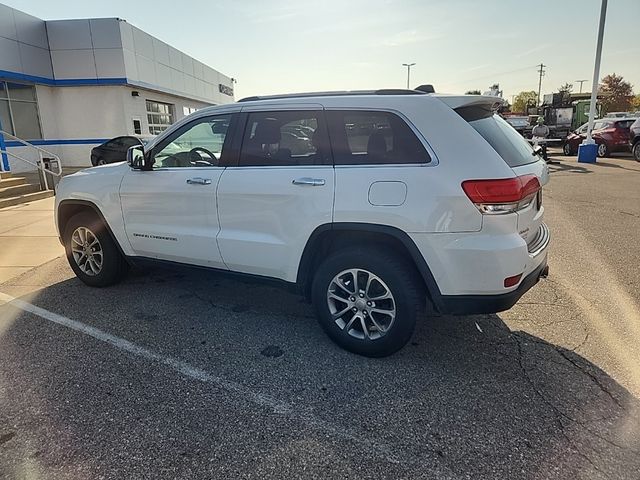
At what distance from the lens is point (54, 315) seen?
13.5 ft

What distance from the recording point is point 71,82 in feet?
58.4

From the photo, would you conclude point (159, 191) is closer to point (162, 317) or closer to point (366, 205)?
point (162, 317)

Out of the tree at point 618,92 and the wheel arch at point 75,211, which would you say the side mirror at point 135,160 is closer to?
the wheel arch at point 75,211

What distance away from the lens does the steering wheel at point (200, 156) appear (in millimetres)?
3808

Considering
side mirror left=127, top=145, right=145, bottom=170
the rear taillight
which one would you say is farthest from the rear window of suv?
side mirror left=127, top=145, right=145, bottom=170

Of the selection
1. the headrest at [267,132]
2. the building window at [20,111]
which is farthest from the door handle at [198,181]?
the building window at [20,111]

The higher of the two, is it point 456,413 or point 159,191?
point 159,191

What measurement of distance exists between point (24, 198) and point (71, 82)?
942 centimetres

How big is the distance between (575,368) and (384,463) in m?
1.71

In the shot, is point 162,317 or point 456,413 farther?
point 162,317

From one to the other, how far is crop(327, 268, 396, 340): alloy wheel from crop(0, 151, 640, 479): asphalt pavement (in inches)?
9.1

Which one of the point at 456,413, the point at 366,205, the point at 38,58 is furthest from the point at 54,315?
the point at 38,58

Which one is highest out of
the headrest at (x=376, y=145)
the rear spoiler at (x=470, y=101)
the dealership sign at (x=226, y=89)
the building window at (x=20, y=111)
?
the dealership sign at (x=226, y=89)

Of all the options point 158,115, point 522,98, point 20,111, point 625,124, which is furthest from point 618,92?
point 20,111
